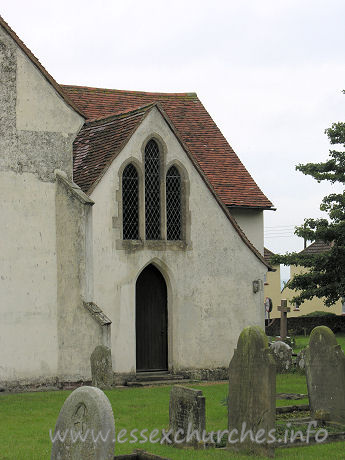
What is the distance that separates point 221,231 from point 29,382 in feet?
23.9

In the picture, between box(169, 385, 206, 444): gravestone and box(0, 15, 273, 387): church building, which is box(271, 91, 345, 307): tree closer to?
box(0, 15, 273, 387): church building

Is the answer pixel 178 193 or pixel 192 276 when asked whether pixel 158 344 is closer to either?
pixel 192 276

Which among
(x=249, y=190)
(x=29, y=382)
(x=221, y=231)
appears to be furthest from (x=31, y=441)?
(x=249, y=190)

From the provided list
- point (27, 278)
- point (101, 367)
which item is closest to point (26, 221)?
point (27, 278)

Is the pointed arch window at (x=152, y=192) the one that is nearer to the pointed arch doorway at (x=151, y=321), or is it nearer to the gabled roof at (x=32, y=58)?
the pointed arch doorway at (x=151, y=321)

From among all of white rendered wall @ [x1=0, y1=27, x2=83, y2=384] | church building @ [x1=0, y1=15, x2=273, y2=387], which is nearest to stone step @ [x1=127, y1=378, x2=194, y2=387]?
church building @ [x1=0, y1=15, x2=273, y2=387]

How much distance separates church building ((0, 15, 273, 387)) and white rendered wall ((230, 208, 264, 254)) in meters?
0.85

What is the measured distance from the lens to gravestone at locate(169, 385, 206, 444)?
1421 cm

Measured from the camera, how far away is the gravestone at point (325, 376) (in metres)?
16.3

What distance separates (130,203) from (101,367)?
5.45m

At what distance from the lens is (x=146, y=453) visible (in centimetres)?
1277

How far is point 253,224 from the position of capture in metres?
30.7

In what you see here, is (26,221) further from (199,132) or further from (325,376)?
(199,132)

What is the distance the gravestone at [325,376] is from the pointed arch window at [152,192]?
9726mm
